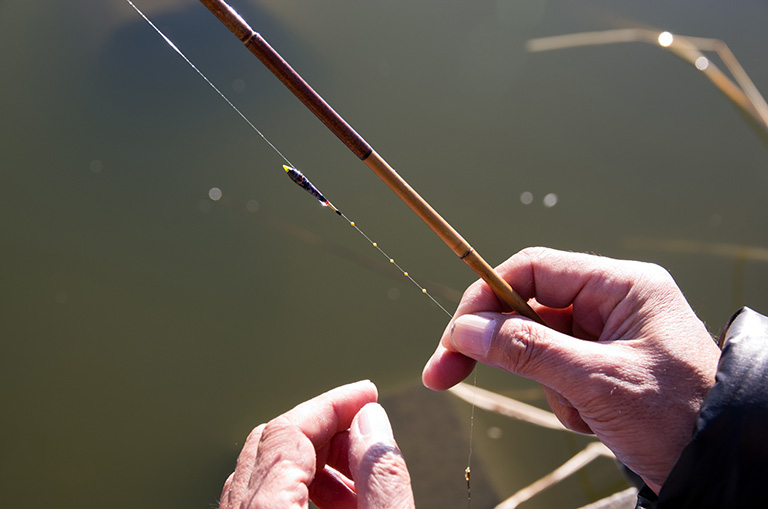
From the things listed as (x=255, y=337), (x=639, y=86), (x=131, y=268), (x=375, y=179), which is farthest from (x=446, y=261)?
(x=639, y=86)

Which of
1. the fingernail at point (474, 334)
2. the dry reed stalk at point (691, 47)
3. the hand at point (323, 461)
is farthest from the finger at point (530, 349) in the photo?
the dry reed stalk at point (691, 47)

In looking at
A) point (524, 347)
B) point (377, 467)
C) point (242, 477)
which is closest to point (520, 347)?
point (524, 347)

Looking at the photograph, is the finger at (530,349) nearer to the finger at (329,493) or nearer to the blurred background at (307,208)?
the finger at (329,493)

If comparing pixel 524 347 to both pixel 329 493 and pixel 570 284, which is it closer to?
pixel 570 284

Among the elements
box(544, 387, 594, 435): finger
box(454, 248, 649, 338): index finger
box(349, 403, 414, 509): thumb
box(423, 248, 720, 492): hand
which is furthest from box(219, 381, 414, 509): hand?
box(544, 387, 594, 435): finger

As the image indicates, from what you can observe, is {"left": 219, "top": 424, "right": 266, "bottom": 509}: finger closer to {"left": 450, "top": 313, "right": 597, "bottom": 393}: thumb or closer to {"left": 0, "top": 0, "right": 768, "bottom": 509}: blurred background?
{"left": 450, "top": 313, "right": 597, "bottom": 393}: thumb

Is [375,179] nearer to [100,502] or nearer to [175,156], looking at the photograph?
[175,156]
